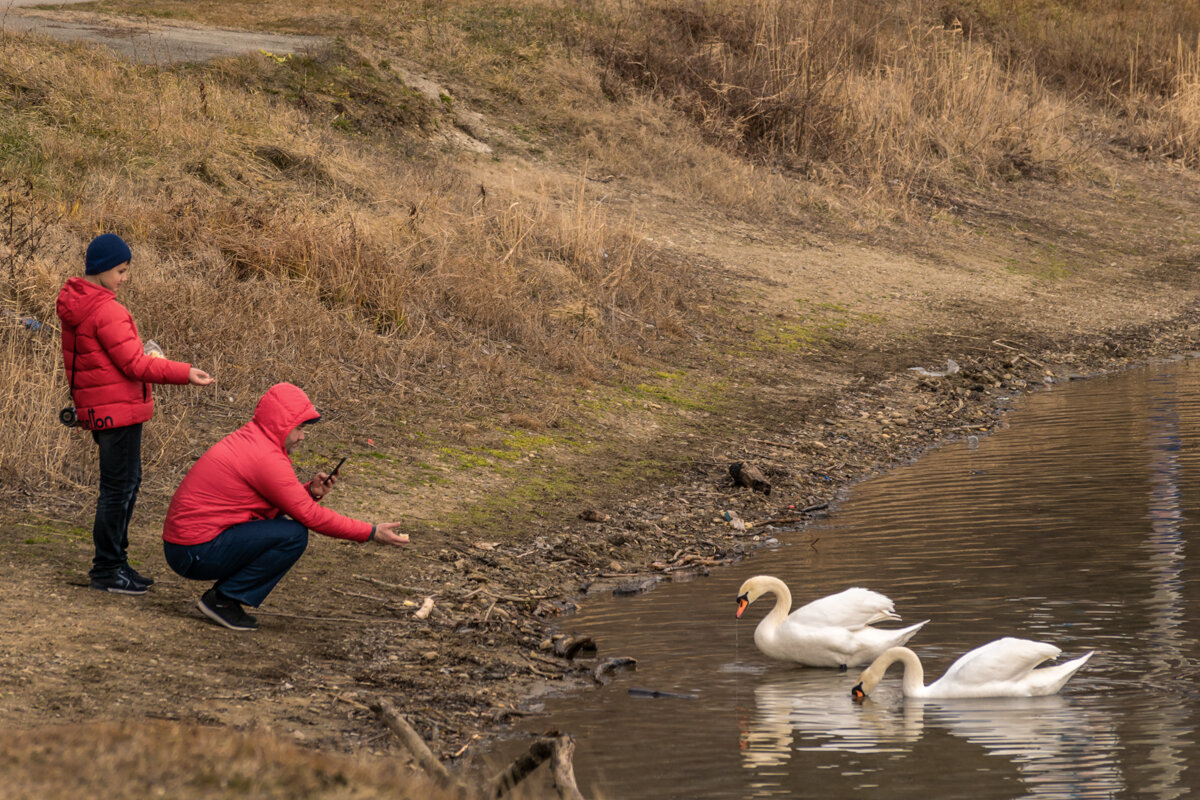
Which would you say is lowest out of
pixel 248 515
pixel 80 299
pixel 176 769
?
pixel 248 515

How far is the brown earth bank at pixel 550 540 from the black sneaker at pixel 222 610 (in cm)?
9

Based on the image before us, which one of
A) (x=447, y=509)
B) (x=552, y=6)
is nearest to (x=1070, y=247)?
(x=552, y=6)

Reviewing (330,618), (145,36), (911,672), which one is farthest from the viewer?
(145,36)

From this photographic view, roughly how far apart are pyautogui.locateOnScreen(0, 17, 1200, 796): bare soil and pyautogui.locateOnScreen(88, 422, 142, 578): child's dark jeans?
0.31 m

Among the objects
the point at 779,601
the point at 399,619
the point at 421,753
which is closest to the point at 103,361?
the point at 399,619

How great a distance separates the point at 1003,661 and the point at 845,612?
3.39 feet

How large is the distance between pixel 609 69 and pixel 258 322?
13533 millimetres

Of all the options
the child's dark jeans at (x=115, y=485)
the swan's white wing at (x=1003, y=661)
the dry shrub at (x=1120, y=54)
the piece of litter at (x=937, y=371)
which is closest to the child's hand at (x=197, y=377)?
the child's dark jeans at (x=115, y=485)

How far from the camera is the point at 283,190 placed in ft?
49.5

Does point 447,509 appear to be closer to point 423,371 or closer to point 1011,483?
point 423,371

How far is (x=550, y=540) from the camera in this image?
30.6 feet

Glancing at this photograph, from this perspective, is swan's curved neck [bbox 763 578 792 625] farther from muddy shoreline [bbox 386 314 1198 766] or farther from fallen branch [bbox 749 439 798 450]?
fallen branch [bbox 749 439 798 450]

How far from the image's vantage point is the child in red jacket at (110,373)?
692 centimetres

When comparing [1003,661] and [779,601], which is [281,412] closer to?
[779,601]
